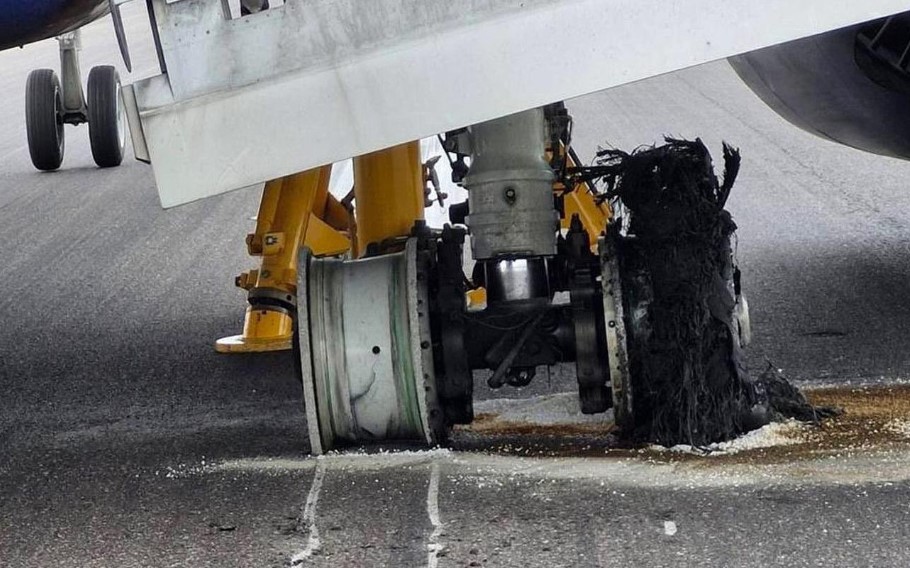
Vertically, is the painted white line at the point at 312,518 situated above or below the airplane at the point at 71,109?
below

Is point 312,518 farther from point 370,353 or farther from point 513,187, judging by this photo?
point 513,187

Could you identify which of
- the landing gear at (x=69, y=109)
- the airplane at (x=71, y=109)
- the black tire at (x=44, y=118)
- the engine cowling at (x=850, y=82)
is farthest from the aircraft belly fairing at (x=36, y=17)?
the black tire at (x=44, y=118)

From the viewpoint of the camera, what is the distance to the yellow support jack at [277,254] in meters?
5.44

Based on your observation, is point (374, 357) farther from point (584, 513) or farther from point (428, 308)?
point (584, 513)

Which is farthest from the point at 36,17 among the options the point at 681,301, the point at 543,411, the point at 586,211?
the point at 586,211

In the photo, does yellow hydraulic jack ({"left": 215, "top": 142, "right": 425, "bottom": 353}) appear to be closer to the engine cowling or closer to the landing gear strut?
the landing gear strut

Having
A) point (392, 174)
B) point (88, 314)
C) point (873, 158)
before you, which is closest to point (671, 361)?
point (392, 174)

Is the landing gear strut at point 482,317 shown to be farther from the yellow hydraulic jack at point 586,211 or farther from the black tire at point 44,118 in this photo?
the black tire at point 44,118

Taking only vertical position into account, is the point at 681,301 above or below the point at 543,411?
above

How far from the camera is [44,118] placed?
1048 cm

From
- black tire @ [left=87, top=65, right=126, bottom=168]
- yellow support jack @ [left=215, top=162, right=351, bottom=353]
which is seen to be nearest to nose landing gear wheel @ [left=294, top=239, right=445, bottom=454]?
yellow support jack @ [left=215, top=162, right=351, bottom=353]

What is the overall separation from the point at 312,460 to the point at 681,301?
1.04 m

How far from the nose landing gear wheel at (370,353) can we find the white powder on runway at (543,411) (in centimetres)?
58

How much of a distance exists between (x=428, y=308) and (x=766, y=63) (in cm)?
218
